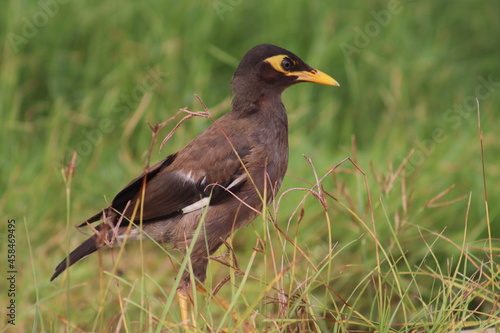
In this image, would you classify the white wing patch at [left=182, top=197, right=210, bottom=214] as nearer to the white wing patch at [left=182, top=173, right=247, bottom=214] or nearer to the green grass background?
the white wing patch at [left=182, top=173, right=247, bottom=214]

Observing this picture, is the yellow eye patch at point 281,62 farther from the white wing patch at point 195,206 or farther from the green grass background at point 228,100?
the green grass background at point 228,100

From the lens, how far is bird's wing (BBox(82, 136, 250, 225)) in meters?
4.17

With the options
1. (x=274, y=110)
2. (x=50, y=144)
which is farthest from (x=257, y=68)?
(x=50, y=144)

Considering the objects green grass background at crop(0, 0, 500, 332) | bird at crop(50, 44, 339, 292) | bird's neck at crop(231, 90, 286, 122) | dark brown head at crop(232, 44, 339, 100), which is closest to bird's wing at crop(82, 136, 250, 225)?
bird at crop(50, 44, 339, 292)

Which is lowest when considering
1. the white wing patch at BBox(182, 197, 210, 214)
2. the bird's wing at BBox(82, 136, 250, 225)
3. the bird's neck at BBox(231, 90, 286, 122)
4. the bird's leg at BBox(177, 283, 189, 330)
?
the bird's leg at BBox(177, 283, 189, 330)

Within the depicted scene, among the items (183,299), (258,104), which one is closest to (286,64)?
(258,104)

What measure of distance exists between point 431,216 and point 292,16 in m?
2.21

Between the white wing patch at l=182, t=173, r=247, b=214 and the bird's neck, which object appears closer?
the white wing patch at l=182, t=173, r=247, b=214

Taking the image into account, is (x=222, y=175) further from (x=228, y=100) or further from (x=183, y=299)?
(x=228, y=100)

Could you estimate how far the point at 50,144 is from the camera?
616 cm

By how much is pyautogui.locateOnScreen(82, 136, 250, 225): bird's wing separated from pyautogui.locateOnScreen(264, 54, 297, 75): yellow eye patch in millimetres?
518

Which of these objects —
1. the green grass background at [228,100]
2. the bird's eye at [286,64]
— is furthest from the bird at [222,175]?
the green grass background at [228,100]

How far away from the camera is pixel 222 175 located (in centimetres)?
418

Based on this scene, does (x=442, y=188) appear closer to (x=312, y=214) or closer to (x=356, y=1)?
(x=312, y=214)
